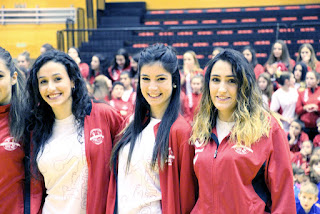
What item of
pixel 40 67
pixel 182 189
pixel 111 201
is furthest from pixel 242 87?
pixel 40 67

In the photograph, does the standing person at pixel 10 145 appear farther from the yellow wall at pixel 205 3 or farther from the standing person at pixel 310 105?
the yellow wall at pixel 205 3

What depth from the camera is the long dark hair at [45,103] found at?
2.61 meters

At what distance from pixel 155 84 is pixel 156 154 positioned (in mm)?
421

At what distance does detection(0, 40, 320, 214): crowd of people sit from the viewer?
2.27 metres

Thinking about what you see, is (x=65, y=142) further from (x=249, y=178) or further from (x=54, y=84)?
(x=249, y=178)

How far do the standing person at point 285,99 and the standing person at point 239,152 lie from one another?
4369mm

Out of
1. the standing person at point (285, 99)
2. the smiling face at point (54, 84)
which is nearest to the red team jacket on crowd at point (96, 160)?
the smiling face at point (54, 84)

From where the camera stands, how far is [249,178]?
2260mm

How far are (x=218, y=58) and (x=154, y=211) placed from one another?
0.98 metres

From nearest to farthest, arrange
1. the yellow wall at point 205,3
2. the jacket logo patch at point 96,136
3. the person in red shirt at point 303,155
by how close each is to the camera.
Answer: the jacket logo patch at point 96,136, the person in red shirt at point 303,155, the yellow wall at point 205,3

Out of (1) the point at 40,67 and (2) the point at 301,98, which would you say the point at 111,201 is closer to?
(1) the point at 40,67

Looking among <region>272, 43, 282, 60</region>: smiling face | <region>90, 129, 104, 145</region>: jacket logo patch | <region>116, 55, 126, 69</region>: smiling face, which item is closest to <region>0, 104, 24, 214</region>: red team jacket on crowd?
<region>90, 129, 104, 145</region>: jacket logo patch

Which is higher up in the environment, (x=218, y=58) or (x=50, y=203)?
(x=218, y=58)

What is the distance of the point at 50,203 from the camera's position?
260cm
